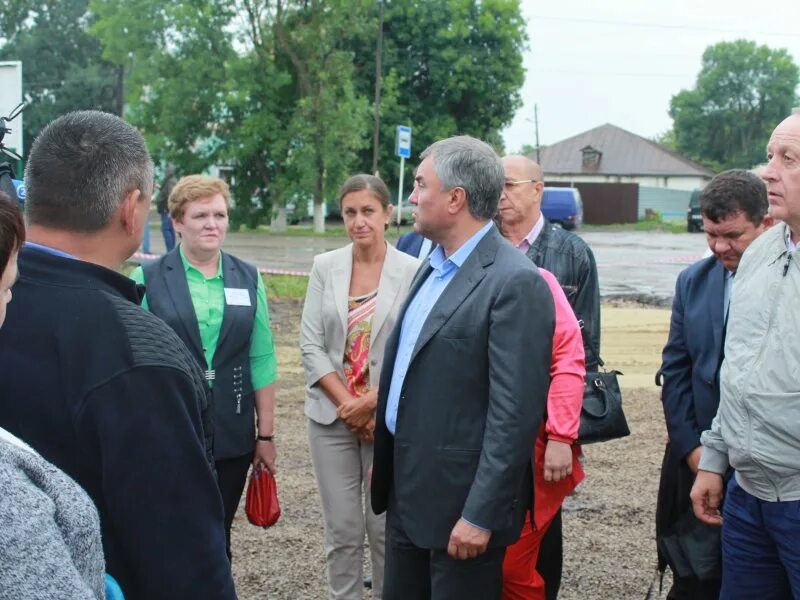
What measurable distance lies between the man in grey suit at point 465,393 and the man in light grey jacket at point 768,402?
614 millimetres

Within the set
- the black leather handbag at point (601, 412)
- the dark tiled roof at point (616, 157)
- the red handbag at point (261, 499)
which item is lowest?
the red handbag at point (261, 499)

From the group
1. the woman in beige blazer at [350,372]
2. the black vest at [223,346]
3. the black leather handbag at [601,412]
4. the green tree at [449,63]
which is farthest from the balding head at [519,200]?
the green tree at [449,63]

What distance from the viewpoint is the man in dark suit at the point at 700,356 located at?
3.63 meters

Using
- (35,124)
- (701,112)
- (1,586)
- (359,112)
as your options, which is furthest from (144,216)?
(701,112)

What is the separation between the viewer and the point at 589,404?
402 cm

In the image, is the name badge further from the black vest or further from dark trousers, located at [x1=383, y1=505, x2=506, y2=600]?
dark trousers, located at [x1=383, y1=505, x2=506, y2=600]

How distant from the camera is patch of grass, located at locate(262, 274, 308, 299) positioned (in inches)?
584

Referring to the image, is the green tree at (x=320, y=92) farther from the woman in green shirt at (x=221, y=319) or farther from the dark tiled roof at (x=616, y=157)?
the dark tiled roof at (x=616, y=157)

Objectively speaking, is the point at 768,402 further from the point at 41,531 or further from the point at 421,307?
the point at 41,531

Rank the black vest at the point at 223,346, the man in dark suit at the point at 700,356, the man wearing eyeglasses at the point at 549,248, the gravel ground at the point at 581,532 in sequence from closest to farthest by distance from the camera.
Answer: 1. the man in dark suit at the point at 700,356
2. the black vest at the point at 223,346
3. the man wearing eyeglasses at the point at 549,248
4. the gravel ground at the point at 581,532

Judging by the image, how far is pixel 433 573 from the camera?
10.7ft

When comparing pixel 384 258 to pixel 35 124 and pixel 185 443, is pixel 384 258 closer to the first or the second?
pixel 185 443

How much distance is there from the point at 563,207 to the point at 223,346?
3576cm

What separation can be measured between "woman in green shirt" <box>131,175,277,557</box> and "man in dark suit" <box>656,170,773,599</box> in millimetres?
1765
